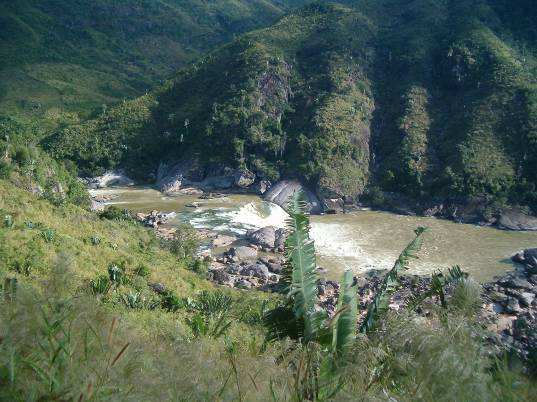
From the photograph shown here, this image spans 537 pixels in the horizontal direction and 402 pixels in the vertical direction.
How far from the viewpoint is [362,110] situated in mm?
61062

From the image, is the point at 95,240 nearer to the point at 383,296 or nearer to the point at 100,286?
the point at 100,286

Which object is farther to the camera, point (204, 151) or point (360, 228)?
point (204, 151)

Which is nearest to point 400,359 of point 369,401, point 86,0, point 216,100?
point 369,401

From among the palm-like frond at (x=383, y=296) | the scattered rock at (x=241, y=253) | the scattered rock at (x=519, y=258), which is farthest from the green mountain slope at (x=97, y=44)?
the palm-like frond at (x=383, y=296)

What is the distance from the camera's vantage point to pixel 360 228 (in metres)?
40.3

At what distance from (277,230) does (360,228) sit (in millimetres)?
8872

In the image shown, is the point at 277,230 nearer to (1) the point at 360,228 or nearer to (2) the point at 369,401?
(1) the point at 360,228

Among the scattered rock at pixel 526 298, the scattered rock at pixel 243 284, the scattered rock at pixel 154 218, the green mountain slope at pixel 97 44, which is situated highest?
the green mountain slope at pixel 97 44

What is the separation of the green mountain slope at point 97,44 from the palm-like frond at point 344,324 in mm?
80503

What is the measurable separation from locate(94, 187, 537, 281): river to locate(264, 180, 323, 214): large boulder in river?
1202 mm

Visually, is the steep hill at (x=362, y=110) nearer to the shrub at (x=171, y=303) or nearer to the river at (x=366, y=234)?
the river at (x=366, y=234)

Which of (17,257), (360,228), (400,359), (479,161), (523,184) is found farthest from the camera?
(479,161)

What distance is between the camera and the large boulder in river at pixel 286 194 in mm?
45750

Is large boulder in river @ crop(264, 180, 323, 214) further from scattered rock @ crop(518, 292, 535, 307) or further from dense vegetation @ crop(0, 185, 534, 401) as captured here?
dense vegetation @ crop(0, 185, 534, 401)
